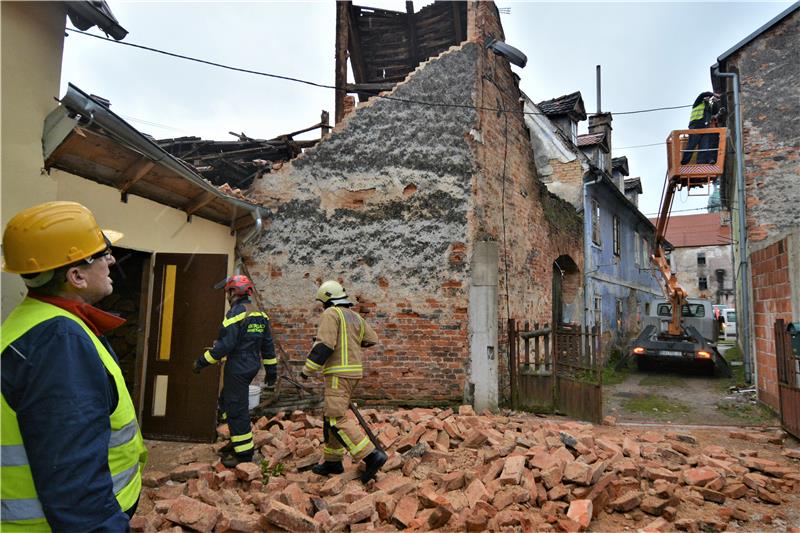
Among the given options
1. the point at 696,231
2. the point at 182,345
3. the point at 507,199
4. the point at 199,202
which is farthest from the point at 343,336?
the point at 696,231

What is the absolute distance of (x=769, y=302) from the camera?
8.11 m

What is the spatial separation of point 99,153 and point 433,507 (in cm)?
460

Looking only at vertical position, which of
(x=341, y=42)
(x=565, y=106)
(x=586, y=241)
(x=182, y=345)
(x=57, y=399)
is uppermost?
(x=565, y=106)

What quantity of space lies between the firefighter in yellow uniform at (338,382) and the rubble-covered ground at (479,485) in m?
0.19

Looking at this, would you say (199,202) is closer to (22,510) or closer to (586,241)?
(22,510)

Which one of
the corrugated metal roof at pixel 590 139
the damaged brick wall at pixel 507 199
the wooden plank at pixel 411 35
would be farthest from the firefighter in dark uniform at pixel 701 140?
the wooden plank at pixel 411 35

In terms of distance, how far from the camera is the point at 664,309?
14836 millimetres

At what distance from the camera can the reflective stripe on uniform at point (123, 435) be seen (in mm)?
1743

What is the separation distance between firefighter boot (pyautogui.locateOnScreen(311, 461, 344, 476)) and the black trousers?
2.45 ft

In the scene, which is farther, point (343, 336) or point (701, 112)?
point (701, 112)

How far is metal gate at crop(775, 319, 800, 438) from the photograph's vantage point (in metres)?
6.46

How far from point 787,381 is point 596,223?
8.76 m

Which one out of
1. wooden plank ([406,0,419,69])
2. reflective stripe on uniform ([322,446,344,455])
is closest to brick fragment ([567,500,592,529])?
reflective stripe on uniform ([322,446,344,455])

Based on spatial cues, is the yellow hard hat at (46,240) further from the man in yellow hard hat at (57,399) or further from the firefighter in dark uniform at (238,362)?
the firefighter in dark uniform at (238,362)
